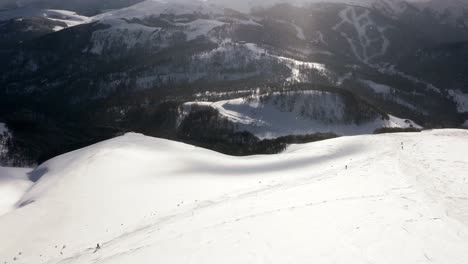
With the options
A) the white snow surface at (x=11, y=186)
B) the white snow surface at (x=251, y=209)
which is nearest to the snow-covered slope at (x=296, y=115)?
the white snow surface at (x=11, y=186)

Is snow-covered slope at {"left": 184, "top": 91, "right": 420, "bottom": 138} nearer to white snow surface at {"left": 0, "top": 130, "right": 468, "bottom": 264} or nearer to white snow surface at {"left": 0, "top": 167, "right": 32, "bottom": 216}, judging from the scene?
white snow surface at {"left": 0, "top": 167, "right": 32, "bottom": 216}

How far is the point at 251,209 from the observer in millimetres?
21250

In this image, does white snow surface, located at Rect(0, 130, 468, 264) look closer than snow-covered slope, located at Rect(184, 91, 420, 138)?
Yes

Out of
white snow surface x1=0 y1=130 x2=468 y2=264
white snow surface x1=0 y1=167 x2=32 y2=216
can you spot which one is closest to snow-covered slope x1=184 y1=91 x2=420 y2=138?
white snow surface x1=0 y1=167 x2=32 y2=216

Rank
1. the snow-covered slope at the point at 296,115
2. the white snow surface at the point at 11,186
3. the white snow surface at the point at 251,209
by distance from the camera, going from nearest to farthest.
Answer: the white snow surface at the point at 251,209 < the white snow surface at the point at 11,186 < the snow-covered slope at the point at 296,115

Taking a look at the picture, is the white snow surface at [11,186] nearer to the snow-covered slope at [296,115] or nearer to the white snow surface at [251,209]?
the white snow surface at [251,209]

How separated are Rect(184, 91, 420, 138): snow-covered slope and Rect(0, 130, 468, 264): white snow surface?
114m

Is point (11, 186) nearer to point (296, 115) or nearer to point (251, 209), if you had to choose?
point (251, 209)

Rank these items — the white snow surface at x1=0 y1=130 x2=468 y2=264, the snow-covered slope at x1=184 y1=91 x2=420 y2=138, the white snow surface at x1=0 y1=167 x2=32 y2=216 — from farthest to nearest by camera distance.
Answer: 1. the snow-covered slope at x1=184 y1=91 x2=420 y2=138
2. the white snow surface at x1=0 y1=167 x2=32 y2=216
3. the white snow surface at x1=0 y1=130 x2=468 y2=264

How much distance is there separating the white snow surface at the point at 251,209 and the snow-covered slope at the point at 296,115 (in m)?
114

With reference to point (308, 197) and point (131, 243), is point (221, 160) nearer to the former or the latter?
point (308, 197)

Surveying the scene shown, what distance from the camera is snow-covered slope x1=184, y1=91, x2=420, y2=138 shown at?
6127 inches

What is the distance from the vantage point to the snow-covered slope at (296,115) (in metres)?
156

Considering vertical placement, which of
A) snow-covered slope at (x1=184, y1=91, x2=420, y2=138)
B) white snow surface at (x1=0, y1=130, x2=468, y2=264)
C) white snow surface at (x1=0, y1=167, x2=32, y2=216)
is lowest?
snow-covered slope at (x1=184, y1=91, x2=420, y2=138)
